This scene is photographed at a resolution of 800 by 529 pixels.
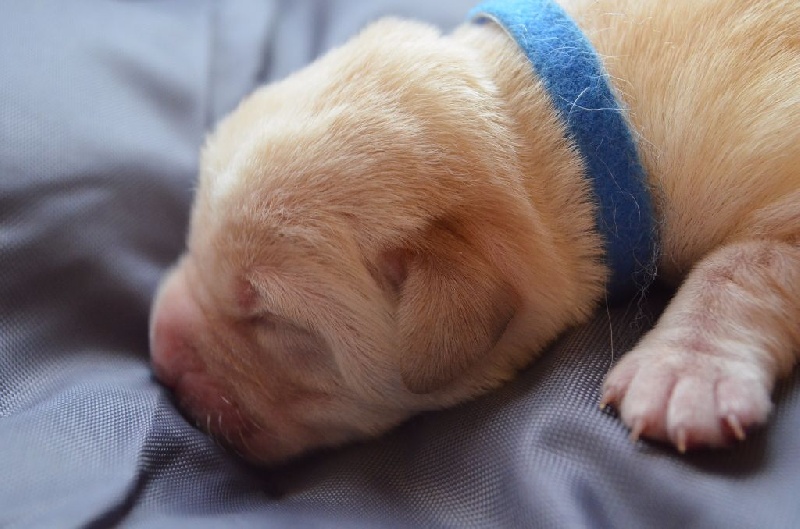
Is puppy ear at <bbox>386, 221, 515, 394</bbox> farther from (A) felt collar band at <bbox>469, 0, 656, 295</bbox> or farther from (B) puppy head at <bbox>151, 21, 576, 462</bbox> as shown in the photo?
(A) felt collar band at <bbox>469, 0, 656, 295</bbox>

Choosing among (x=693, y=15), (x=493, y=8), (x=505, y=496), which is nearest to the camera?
(x=505, y=496)

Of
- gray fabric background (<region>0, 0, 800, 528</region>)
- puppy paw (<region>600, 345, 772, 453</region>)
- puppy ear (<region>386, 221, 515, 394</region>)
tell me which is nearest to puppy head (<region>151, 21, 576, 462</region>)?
puppy ear (<region>386, 221, 515, 394</region>)

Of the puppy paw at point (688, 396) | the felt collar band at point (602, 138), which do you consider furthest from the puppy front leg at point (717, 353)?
the felt collar band at point (602, 138)

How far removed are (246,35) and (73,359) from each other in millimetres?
1311

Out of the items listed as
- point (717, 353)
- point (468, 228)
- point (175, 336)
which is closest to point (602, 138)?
point (468, 228)

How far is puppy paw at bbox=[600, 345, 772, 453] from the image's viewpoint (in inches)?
52.4

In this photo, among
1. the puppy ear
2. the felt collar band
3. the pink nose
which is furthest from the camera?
the pink nose

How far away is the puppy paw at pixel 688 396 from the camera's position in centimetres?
133

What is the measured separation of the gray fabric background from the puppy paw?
0.12 feet

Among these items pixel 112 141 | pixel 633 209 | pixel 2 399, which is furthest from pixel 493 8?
pixel 2 399

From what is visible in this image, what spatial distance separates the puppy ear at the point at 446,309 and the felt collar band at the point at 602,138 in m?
0.29

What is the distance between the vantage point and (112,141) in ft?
6.63

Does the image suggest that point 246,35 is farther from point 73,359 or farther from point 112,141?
point 73,359

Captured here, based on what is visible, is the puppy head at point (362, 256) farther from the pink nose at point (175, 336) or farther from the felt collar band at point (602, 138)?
the felt collar band at point (602, 138)
